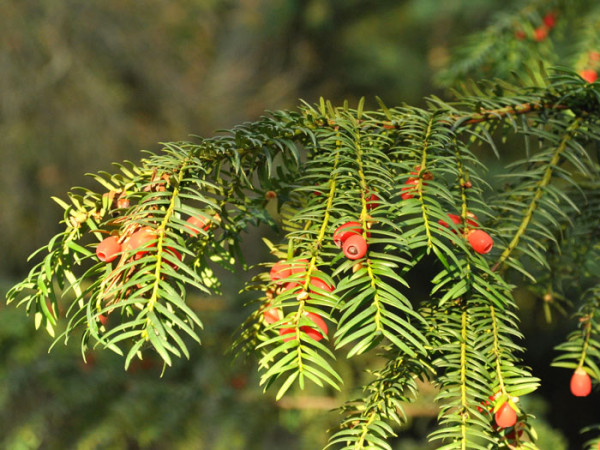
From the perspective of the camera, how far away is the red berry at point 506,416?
1.21ft

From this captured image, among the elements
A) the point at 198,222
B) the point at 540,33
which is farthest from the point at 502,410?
the point at 540,33

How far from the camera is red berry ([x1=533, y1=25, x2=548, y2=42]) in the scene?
3.55 feet

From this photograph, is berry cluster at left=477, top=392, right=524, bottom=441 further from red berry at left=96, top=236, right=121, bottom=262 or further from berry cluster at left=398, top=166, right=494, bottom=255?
red berry at left=96, top=236, right=121, bottom=262

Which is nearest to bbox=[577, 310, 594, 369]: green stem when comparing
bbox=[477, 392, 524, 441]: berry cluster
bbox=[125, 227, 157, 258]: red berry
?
bbox=[477, 392, 524, 441]: berry cluster

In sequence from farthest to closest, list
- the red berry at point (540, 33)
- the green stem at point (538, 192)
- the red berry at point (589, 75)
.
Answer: the red berry at point (540, 33)
the red berry at point (589, 75)
the green stem at point (538, 192)

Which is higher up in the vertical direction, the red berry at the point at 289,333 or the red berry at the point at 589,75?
the red berry at the point at 589,75

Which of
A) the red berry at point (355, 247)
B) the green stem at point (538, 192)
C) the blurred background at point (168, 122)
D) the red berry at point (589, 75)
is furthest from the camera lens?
the blurred background at point (168, 122)

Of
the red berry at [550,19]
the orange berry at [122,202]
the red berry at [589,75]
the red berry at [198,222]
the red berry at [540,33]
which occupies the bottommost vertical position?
the red berry at [198,222]

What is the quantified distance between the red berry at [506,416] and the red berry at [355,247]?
0.46ft

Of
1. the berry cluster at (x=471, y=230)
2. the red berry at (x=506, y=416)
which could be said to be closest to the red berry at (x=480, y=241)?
the berry cluster at (x=471, y=230)

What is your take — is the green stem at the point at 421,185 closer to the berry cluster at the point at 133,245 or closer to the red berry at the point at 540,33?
the berry cluster at the point at 133,245

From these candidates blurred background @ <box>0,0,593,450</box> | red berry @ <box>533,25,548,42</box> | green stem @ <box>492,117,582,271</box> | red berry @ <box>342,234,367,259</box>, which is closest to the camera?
red berry @ <box>342,234,367,259</box>

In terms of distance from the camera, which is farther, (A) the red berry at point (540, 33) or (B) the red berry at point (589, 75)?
(A) the red berry at point (540, 33)

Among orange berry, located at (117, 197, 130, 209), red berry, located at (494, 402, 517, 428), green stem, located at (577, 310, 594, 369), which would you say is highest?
orange berry, located at (117, 197, 130, 209)
